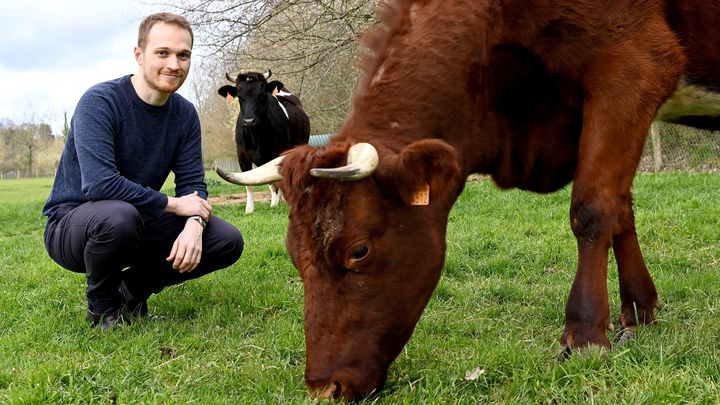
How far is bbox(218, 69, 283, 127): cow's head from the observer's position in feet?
40.3

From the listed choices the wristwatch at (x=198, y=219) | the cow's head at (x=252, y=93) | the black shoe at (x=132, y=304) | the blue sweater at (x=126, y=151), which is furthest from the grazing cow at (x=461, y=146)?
the cow's head at (x=252, y=93)

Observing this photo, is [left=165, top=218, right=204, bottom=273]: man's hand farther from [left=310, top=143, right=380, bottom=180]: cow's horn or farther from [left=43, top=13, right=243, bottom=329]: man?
[left=310, top=143, right=380, bottom=180]: cow's horn

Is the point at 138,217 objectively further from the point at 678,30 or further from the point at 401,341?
the point at 678,30

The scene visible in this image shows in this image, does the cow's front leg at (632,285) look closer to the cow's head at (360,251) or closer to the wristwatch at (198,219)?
the cow's head at (360,251)

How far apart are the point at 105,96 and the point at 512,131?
2665mm

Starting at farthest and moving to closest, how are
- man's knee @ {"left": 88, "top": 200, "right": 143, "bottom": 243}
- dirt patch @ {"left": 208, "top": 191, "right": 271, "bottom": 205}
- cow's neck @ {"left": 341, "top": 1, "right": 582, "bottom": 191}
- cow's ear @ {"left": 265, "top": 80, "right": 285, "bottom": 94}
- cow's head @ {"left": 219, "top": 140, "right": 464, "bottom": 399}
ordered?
dirt patch @ {"left": 208, "top": 191, "right": 271, "bottom": 205} < cow's ear @ {"left": 265, "top": 80, "right": 285, "bottom": 94} < man's knee @ {"left": 88, "top": 200, "right": 143, "bottom": 243} < cow's neck @ {"left": 341, "top": 1, "right": 582, "bottom": 191} < cow's head @ {"left": 219, "top": 140, "right": 464, "bottom": 399}

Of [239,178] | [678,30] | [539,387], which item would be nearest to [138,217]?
[239,178]

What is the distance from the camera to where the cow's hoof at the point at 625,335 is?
3.54 metres

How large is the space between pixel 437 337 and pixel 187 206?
1888 mm

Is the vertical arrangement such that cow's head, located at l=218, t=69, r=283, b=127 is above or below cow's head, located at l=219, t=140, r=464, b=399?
above

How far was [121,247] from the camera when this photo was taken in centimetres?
430

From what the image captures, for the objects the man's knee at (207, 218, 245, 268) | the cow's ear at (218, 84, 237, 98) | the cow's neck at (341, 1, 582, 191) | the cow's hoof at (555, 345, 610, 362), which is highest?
the cow's ear at (218, 84, 237, 98)

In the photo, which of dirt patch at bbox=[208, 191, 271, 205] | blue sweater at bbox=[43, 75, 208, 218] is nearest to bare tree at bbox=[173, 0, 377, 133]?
dirt patch at bbox=[208, 191, 271, 205]

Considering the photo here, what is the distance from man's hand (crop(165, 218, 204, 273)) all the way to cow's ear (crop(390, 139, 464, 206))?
183 cm
